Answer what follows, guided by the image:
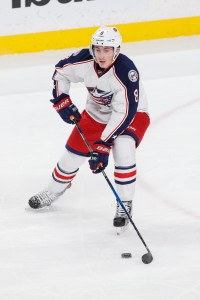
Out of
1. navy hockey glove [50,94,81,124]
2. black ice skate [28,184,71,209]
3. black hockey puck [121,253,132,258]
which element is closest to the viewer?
black hockey puck [121,253,132,258]

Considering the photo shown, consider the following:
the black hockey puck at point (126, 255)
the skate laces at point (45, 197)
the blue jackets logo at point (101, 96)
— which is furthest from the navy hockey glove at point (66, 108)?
the black hockey puck at point (126, 255)

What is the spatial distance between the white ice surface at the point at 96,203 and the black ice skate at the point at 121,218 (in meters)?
0.05

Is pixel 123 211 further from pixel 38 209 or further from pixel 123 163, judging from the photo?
pixel 38 209

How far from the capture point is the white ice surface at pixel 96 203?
334 cm

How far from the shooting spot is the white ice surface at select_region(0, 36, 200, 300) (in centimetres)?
334

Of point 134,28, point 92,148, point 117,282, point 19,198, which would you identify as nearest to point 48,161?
point 19,198

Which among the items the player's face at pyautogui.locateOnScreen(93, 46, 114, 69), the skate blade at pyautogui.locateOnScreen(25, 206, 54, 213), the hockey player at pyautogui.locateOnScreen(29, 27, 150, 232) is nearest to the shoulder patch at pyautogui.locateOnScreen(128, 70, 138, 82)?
the hockey player at pyautogui.locateOnScreen(29, 27, 150, 232)

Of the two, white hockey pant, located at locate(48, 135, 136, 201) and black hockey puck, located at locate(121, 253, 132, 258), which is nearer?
black hockey puck, located at locate(121, 253, 132, 258)

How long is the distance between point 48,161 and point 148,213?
0.96 meters

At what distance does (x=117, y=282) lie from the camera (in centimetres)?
333

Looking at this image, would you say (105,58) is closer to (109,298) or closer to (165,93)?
(109,298)

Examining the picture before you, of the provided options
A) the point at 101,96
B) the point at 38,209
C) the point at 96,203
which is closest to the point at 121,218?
the point at 96,203

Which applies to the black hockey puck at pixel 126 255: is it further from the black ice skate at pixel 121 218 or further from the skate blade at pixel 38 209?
the skate blade at pixel 38 209

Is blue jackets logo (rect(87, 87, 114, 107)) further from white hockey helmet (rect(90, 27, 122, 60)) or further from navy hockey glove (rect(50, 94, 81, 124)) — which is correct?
white hockey helmet (rect(90, 27, 122, 60))
